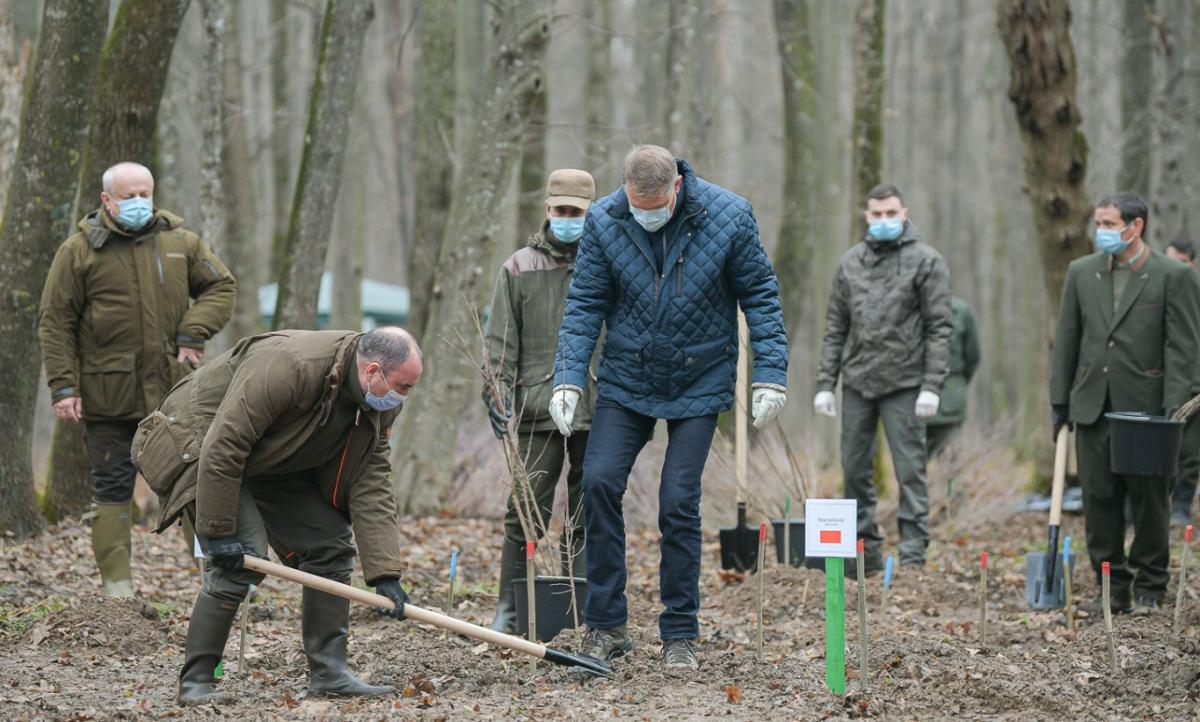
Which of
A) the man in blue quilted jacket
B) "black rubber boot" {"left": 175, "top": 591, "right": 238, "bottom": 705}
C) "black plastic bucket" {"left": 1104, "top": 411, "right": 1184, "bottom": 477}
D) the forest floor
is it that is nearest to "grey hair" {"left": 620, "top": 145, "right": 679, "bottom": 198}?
the man in blue quilted jacket

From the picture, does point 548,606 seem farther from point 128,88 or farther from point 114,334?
point 128,88

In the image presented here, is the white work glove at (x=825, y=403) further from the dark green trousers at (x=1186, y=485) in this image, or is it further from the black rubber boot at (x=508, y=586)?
the dark green trousers at (x=1186, y=485)

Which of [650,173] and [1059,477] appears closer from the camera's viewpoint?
[650,173]

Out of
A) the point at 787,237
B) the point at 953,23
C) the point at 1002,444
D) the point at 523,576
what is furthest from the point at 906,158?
the point at 523,576

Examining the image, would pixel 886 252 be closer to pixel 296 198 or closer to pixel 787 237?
pixel 296 198

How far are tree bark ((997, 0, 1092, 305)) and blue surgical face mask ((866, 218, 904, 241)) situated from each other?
2852 mm

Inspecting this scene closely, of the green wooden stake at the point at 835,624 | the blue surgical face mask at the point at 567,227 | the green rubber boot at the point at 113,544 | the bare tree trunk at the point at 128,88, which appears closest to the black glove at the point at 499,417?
the blue surgical face mask at the point at 567,227

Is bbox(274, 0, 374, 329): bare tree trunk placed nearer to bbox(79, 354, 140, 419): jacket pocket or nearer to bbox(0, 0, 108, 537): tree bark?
bbox(0, 0, 108, 537): tree bark

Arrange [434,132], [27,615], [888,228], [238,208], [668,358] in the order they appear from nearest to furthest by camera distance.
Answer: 1. [668,358]
2. [27,615]
3. [888,228]
4. [434,132]
5. [238,208]

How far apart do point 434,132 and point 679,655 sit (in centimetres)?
936

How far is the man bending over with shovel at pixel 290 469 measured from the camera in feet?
15.6

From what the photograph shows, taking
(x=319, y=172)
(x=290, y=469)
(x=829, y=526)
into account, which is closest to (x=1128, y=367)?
(x=829, y=526)

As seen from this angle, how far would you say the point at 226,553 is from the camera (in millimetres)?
4848

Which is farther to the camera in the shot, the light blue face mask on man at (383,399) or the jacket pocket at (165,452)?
the jacket pocket at (165,452)
